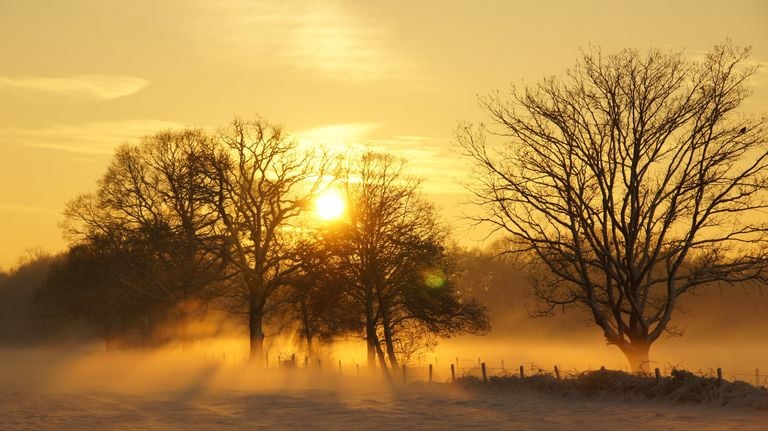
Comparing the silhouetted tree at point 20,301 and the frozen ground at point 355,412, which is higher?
the silhouetted tree at point 20,301

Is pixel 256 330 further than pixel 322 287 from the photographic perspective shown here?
Yes

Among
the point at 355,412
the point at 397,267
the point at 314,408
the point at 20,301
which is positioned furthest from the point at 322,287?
the point at 20,301

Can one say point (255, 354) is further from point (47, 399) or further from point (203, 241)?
A: point (47, 399)

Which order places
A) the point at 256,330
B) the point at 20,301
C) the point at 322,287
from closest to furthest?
the point at 322,287 < the point at 256,330 < the point at 20,301

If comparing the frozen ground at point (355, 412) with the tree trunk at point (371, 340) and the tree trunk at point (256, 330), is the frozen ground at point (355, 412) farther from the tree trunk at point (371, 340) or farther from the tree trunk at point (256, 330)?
the tree trunk at point (256, 330)

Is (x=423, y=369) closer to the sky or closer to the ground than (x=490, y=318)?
closer to the ground

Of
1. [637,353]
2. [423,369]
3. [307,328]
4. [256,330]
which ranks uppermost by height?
[307,328]

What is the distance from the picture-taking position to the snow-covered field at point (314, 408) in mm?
26312

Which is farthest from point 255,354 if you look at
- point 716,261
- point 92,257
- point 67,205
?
point 716,261

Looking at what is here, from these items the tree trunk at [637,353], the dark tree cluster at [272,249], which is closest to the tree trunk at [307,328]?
the dark tree cluster at [272,249]

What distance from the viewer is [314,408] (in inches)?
1281

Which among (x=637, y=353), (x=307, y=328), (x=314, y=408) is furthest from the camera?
(x=307, y=328)

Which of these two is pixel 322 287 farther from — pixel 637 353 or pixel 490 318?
pixel 490 318

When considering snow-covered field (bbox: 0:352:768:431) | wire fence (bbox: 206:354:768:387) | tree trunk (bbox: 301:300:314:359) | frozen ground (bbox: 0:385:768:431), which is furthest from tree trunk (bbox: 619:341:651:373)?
tree trunk (bbox: 301:300:314:359)
